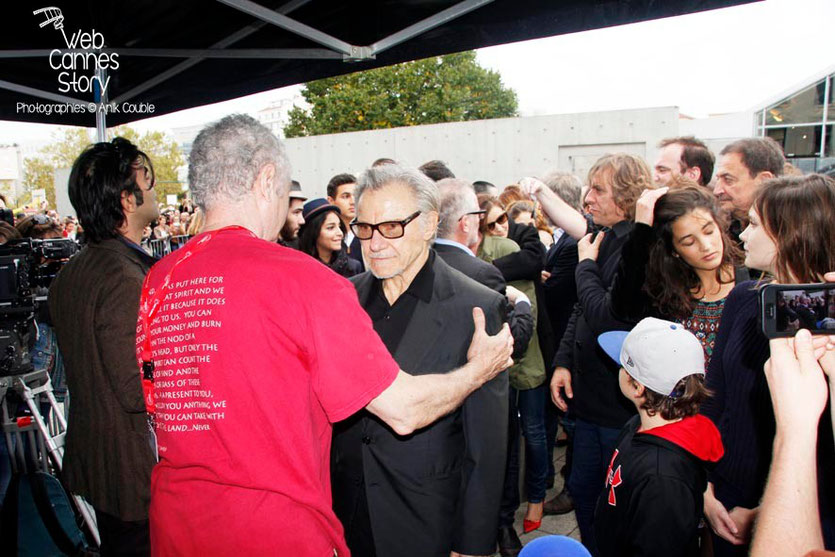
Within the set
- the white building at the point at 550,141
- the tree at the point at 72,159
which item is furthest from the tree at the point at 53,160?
the white building at the point at 550,141

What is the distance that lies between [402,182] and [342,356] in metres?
1.03

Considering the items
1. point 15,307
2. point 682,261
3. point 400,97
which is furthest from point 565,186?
point 400,97

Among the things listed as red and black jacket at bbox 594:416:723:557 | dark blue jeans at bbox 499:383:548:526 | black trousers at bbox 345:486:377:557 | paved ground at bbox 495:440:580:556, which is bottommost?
paved ground at bbox 495:440:580:556

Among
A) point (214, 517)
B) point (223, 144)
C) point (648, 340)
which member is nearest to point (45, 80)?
point (223, 144)

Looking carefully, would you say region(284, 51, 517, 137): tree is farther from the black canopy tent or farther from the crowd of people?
the crowd of people

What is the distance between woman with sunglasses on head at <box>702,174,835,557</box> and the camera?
1652 millimetres

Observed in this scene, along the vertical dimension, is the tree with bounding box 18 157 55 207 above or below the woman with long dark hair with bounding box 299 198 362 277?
above

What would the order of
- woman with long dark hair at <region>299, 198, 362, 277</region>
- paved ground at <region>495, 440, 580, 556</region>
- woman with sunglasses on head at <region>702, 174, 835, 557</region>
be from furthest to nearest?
woman with long dark hair at <region>299, 198, 362, 277</region>
paved ground at <region>495, 440, 580, 556</region>
woman with sunglasses on head at <region>702, 174, 835, 557</region>

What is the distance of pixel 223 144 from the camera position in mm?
1537

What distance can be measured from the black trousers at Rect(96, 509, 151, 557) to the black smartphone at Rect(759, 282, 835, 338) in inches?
96.1

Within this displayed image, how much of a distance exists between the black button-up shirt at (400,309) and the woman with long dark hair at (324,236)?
7.84ft

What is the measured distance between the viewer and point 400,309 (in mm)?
2125

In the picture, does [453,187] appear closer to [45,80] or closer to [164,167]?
[45,80]

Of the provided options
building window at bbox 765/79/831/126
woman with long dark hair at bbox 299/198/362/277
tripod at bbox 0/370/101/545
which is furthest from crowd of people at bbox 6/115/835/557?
building window at bbox 765/79/831/126
